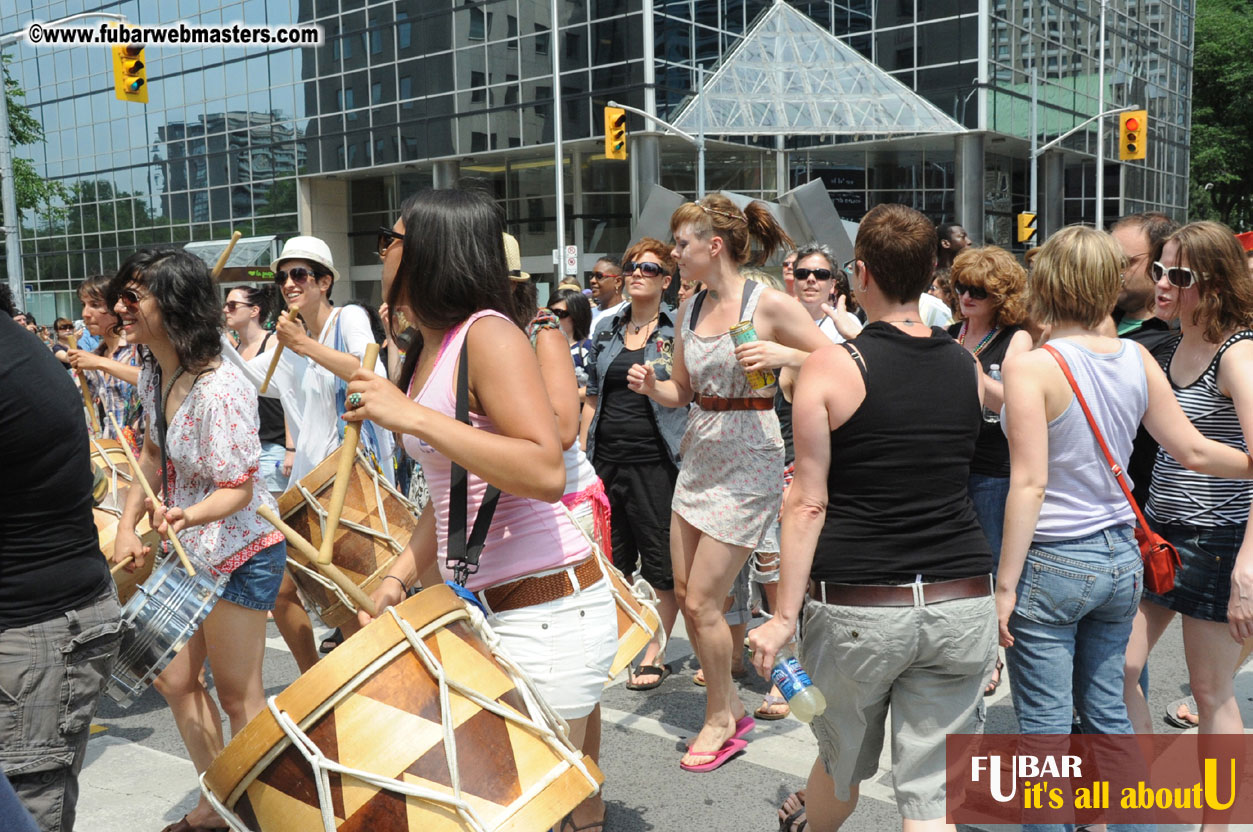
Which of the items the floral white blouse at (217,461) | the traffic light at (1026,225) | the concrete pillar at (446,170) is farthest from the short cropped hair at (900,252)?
the concrete pillar at (446,170)

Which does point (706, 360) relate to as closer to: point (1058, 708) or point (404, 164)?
point (1058, 708)

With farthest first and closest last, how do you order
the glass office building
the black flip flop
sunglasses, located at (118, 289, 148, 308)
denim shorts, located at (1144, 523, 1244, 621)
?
the glass office building < the black flip flop < sunglasses, located at (118, 289, 148, 308) < denim shorts, located at (1144, 523, 1244, 621)

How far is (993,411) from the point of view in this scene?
4688 mm

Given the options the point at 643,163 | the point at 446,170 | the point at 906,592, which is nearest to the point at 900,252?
the point at 906,592

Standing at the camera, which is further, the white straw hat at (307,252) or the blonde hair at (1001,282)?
the white straw hat at (307,252)

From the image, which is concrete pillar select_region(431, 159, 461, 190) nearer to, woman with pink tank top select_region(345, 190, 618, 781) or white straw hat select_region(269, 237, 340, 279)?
white straw hat select_region(269, 237, 340, 279)

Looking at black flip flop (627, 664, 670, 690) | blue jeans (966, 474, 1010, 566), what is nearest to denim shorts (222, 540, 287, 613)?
black flip flop (627, 664, 670, 690)

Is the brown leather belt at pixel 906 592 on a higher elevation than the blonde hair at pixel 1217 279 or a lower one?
lower

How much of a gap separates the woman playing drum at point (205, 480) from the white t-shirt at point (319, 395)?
5.00 feet

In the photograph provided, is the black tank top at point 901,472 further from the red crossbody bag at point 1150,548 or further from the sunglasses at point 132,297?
the sunglasses at point 132,297

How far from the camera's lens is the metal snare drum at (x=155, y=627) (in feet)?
11.4

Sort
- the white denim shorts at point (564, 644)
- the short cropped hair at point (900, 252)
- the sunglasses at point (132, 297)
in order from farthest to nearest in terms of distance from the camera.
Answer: the sunglasses at point (132, 297) < the short cropped hair at point (900, 252) < the white denim shorts at point (564, 644)

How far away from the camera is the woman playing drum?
3.70m

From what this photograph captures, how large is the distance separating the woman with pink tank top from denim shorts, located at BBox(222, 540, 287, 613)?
116cm
